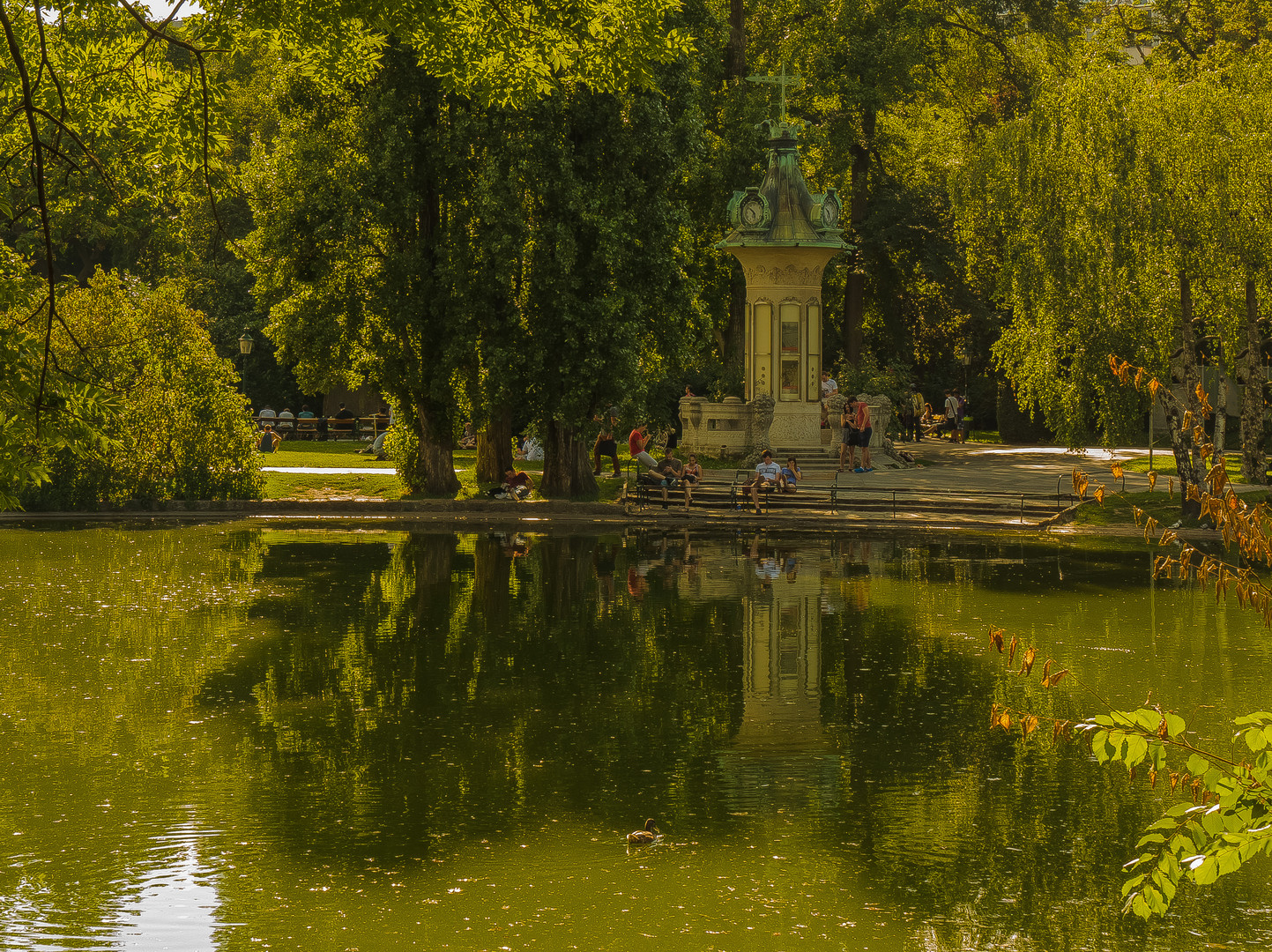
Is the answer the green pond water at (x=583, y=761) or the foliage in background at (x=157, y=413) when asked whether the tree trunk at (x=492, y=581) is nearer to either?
the green pond water at (x=583, y=761)

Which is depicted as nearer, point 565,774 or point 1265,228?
point 565,774

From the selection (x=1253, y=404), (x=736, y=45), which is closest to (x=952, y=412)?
(x=736, y=45)

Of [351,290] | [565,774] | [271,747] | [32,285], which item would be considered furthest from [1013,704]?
[351,290]

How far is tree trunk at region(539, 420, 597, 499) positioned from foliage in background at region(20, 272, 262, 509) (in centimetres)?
617

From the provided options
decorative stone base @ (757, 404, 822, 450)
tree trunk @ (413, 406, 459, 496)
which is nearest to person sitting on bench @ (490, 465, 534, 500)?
tree trunk @ (413, 406, 459, 496)

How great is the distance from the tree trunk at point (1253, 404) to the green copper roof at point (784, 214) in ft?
34.7

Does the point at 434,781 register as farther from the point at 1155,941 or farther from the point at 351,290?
the point at 351,290

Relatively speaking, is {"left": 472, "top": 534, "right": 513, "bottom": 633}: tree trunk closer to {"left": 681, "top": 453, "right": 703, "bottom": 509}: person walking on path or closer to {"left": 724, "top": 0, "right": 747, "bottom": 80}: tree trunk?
{"left": 681, "top": 453, "right": 703, "bottom": 509}: person walking on path

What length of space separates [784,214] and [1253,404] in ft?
40.6

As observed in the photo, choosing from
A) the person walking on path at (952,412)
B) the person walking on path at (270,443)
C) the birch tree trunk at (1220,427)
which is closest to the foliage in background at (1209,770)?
the birch tree trunk at (1220,427)

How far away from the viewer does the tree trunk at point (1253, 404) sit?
95.8ft

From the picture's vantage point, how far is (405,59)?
30.3 meters

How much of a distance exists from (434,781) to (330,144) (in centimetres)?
2238

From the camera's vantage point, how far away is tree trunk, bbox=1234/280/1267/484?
2919cm
